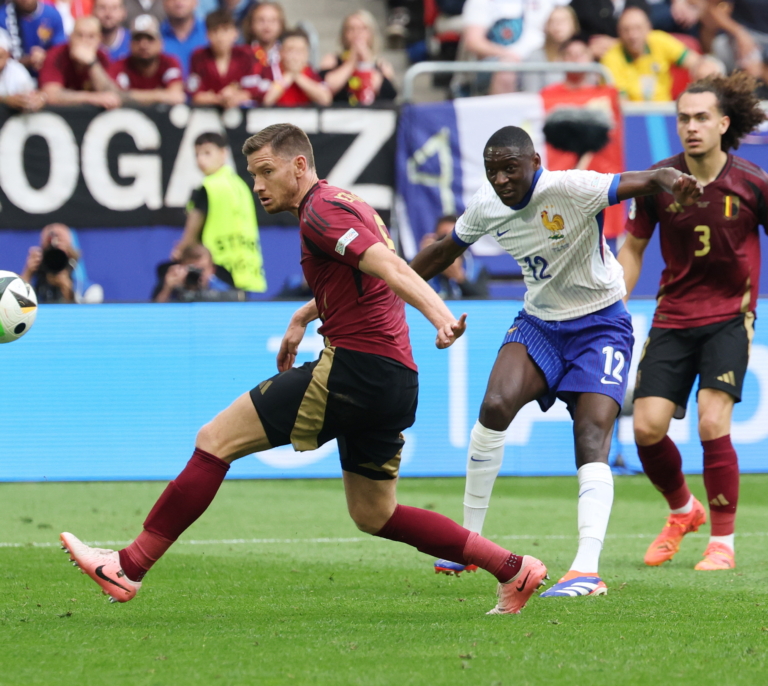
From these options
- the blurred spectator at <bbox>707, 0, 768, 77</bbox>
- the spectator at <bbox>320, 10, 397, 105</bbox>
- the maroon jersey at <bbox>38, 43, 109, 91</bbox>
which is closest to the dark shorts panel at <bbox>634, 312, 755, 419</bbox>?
the spectator at <bbox>320, 10, 397, 105</bbox>

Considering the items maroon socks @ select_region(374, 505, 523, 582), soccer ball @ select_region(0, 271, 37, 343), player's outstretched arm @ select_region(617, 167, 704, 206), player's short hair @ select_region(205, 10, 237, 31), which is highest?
player's short hair @ select_region(205, 10, 237, 31)

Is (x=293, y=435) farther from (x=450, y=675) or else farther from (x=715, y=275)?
(x=715, y=275)

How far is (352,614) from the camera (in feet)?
16.1

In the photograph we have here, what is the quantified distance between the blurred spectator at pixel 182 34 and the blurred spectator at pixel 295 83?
1.51 meters

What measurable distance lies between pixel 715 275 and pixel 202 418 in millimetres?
5232

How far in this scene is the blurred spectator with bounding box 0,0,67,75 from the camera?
1363 centimetres

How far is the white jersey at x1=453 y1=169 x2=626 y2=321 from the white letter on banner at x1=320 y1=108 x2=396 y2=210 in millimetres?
7205

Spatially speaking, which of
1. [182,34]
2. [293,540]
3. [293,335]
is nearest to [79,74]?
[182,34]

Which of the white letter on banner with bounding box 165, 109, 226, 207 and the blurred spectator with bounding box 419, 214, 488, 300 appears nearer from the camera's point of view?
the blurred spectator with bounding box 419, 214, 488, 300

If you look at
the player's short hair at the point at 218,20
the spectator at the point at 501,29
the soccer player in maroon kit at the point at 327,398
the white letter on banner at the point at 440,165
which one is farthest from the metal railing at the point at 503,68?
the soccer player in maroon kit at the point at 327,398

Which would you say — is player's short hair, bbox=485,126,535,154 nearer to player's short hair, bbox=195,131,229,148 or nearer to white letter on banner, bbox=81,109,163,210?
player's short hair, bbox=195,131,229,148

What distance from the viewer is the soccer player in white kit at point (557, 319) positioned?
5.46 m

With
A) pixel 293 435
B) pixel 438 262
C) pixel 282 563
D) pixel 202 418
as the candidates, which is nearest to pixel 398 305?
pixel 293 435

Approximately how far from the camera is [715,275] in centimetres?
664
